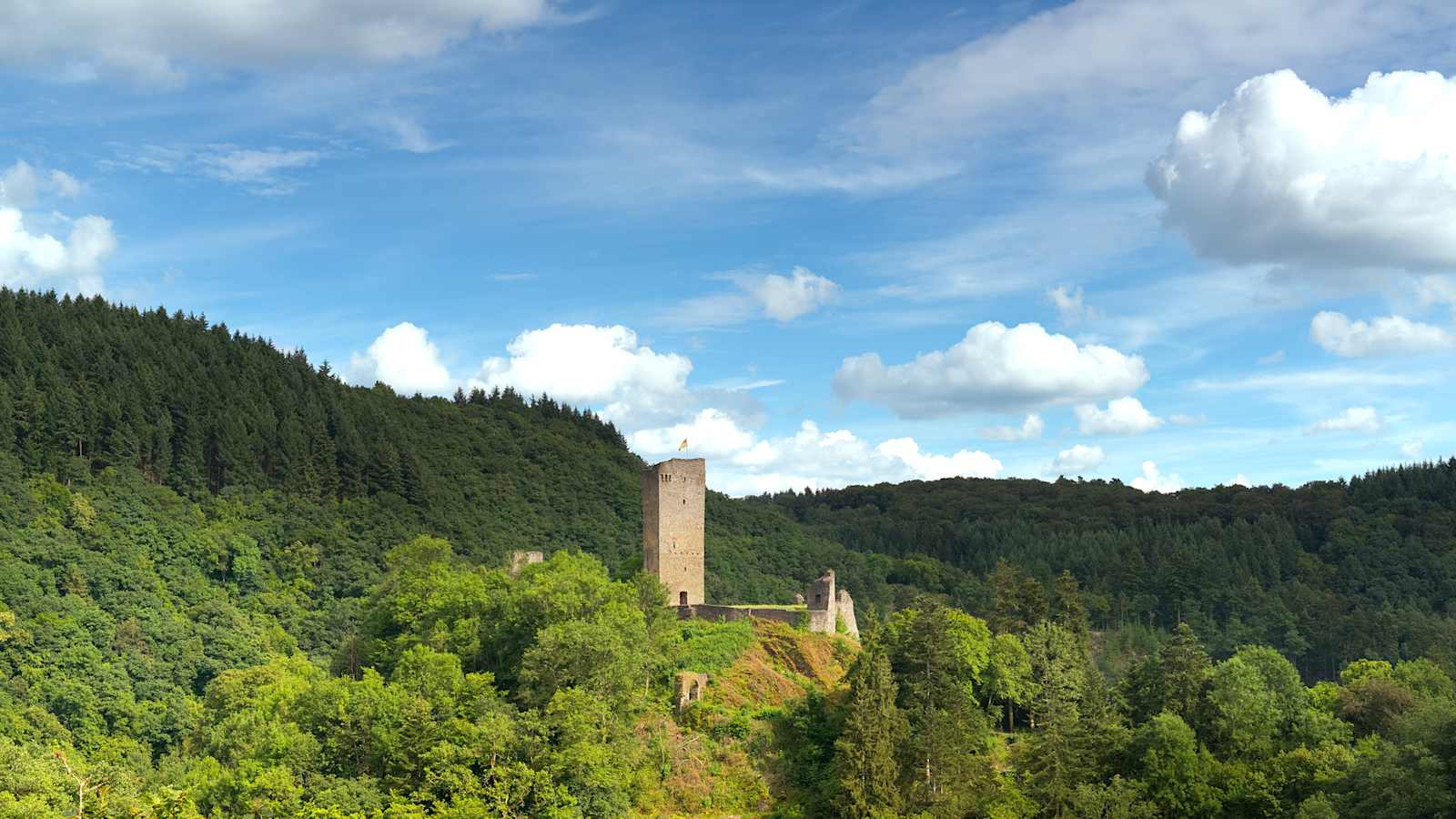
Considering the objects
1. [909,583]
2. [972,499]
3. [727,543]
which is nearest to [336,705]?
[727,543]

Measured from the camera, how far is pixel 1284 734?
57.0 metres

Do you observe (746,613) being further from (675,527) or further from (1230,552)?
(1230,552)

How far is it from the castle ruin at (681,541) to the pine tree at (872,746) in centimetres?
1044

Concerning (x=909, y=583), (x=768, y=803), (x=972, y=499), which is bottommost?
(x=768, y=803)

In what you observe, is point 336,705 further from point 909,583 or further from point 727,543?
point 909,583

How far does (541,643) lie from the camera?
175ft

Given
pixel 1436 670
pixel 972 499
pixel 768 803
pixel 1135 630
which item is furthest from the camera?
pixel 972 499

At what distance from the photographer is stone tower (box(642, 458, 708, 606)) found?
6619 cm

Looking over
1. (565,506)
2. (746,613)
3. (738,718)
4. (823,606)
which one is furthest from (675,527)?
(565,506)

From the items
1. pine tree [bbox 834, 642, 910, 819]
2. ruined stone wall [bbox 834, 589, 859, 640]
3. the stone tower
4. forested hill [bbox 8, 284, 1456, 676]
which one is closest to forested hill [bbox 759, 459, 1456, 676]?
forested hill [bbox 8, 284, 1456, 676]

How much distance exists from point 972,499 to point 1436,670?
11820 cm

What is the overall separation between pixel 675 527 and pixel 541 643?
1469 cm

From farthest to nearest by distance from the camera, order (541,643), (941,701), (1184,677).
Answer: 1. (1184,677)
2. (941,701)
3. (541,643)

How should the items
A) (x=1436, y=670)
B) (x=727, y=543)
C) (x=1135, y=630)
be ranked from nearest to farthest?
1. (x=1436, y=670)
2. (x=1135, y=630)
3. (x=727, y=543)
